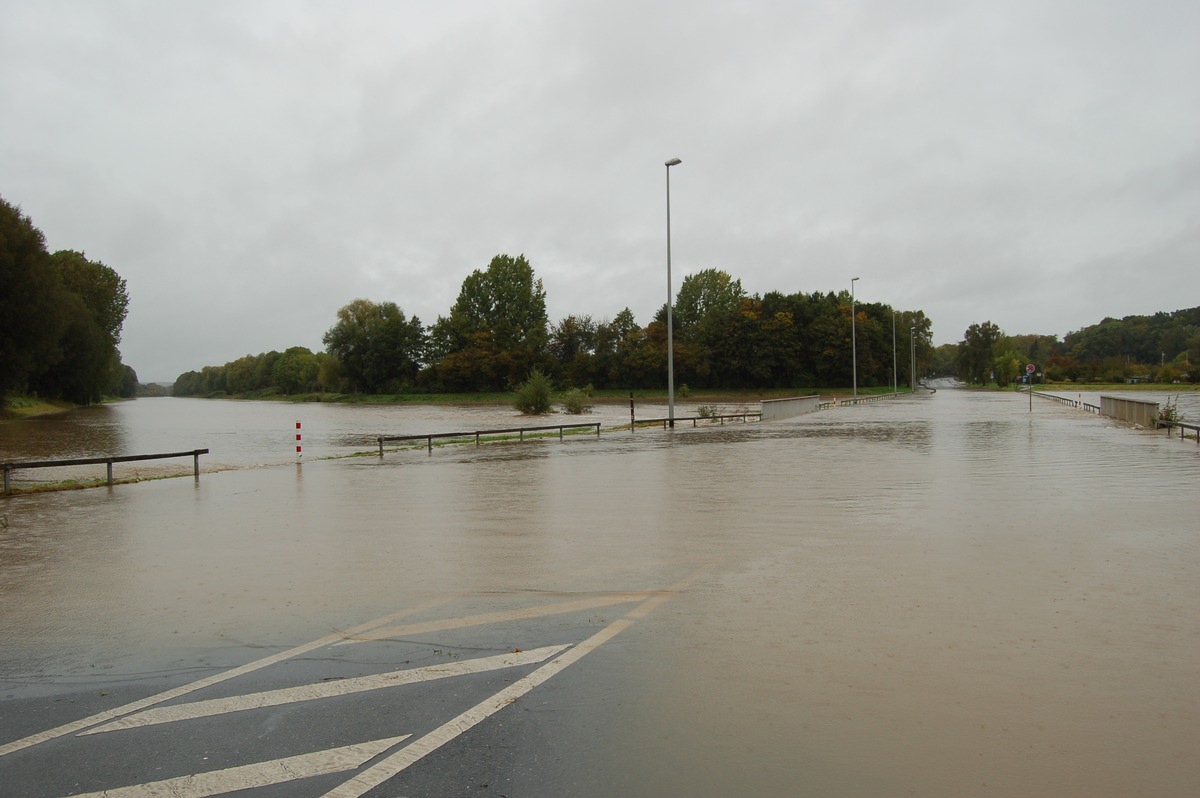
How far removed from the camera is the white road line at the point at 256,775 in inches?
136

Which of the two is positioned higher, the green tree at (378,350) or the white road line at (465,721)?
the green tree at (378,350)

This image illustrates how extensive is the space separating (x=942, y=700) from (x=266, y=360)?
20519cm

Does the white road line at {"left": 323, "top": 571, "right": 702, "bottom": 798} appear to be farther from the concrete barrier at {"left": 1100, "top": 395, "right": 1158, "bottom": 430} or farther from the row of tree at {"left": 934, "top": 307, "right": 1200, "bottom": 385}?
the row of tree at {"left": 934, "top": 307, "right": 1200, "bottom": 385}

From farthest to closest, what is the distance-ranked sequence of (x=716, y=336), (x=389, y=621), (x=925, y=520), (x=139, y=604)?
(x=716, y=336), (x=925, y=520), (x=139, y=604), (x=389, y=621)

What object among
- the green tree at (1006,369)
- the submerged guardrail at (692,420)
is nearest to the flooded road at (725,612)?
the submerged guardrail at (692,420)

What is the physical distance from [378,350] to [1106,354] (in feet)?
470

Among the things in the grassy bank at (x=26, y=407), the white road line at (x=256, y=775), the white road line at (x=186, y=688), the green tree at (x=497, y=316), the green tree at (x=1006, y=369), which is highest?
the green tree at (x=497, y=316)

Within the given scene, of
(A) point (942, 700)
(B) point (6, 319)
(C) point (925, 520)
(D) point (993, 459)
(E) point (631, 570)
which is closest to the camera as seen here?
(A) point (942, 700)

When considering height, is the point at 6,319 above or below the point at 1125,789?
above

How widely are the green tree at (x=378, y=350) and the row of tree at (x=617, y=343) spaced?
6.9 inches

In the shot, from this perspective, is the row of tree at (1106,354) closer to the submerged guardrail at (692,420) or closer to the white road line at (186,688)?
the submerged guardrail at (692,420)

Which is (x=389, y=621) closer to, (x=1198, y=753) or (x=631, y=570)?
(x=631, y=570)

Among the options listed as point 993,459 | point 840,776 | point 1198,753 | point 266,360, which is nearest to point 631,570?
point 840,776

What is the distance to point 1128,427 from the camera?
3000 centimetres
